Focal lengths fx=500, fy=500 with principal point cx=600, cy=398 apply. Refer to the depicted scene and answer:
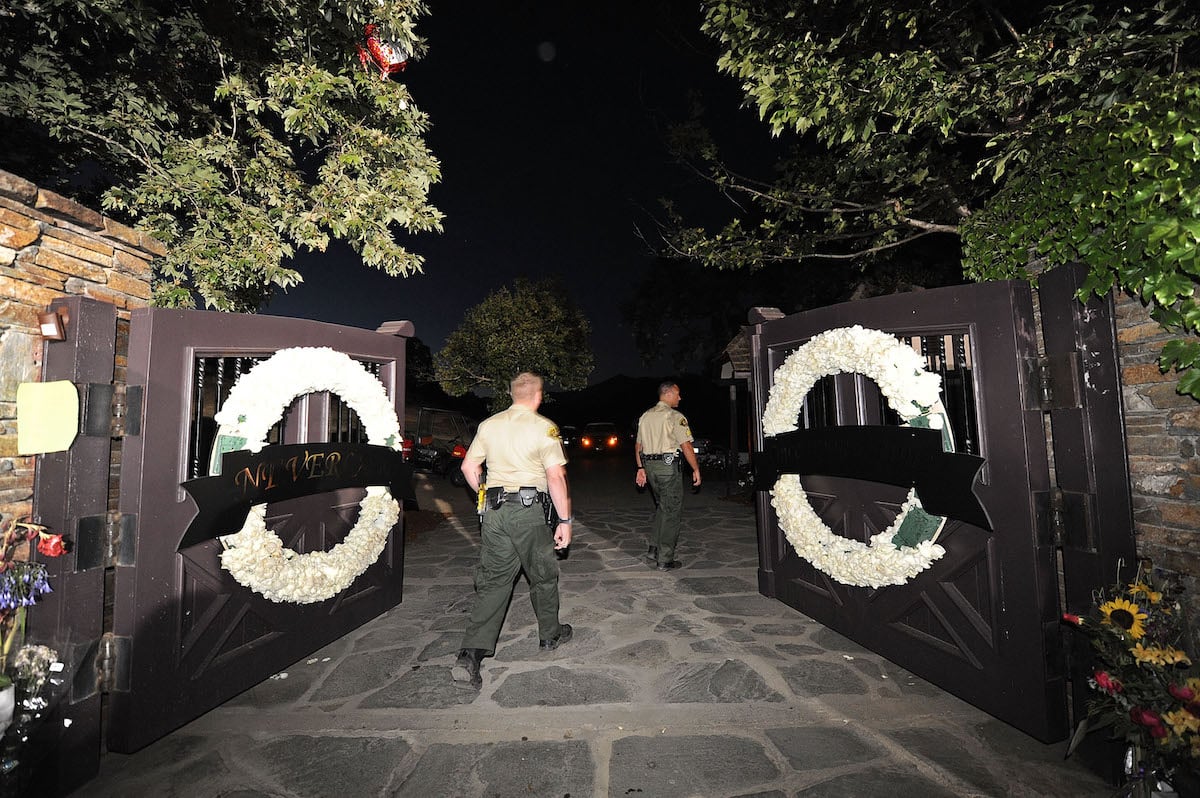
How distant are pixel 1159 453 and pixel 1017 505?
65cm

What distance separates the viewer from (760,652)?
154 inches

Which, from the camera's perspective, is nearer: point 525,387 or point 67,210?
point 67,210

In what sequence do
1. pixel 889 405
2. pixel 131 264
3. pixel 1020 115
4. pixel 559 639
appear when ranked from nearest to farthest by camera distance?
pixel 131 264, pixel 889 405, pixel 559 639, pixel 1020 115

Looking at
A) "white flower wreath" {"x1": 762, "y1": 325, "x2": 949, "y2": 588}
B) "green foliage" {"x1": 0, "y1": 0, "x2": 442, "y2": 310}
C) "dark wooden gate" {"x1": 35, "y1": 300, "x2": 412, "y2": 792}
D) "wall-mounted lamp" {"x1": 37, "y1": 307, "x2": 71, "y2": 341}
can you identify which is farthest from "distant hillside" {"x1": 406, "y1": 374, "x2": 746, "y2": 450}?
"wall-mounted lamp" {"x1": 37, "y1": 307, "x2": 71, "y2": 341}

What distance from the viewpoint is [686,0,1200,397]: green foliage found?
221cm

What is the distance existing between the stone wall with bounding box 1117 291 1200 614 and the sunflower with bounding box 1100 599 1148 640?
1.24ft

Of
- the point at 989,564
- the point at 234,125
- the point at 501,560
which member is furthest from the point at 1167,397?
the point at 234,125

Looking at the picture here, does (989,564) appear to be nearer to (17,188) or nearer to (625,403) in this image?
(17,188)

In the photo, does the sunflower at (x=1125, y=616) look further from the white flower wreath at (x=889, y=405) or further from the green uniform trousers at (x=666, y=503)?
the green uniform trousers at (x=666, y=503)

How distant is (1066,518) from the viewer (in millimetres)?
2816

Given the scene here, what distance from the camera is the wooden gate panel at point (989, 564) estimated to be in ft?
9.32

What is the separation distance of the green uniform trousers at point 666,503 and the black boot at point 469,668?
3.06 meters

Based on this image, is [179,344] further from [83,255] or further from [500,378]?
[500,378]

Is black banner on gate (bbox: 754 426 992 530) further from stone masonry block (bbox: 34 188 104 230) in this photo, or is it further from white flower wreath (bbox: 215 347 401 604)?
stone masonry block (bbox: 34 188 104 230)
